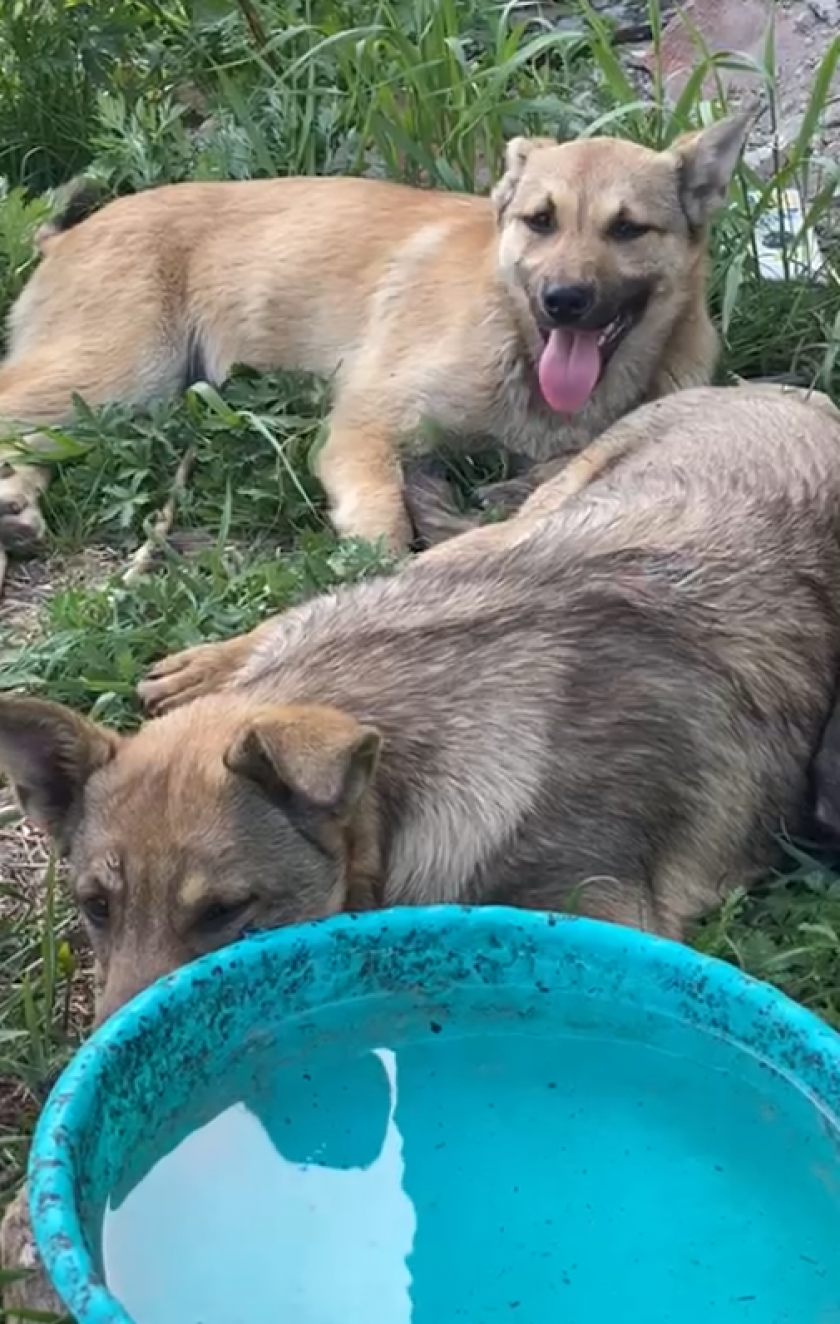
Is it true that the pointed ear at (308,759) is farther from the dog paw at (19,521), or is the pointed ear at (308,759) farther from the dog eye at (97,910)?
the dog paw at (19,521)

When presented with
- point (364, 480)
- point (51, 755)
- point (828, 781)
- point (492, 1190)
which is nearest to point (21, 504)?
point (364, 480)

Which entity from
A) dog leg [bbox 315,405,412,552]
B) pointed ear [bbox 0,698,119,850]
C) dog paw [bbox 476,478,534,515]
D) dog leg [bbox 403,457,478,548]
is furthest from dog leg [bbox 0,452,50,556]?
pointed ear [bbox 0,698,119,850]

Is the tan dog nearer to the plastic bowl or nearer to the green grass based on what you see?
the green grass

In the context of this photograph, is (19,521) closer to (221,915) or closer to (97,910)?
(97,910)

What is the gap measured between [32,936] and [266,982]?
0.90m

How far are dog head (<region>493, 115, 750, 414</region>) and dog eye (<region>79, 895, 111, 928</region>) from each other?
2490mm

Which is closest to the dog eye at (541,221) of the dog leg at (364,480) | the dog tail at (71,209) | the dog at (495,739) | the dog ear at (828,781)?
the dog leg at (364,480)

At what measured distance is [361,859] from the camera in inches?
128

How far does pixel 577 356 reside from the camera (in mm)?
5191

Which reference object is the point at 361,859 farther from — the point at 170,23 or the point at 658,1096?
the point at 170,23

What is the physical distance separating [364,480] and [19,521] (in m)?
0.92

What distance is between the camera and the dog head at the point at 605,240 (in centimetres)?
507

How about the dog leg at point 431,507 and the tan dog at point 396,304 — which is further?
the tan dog at point 396,304

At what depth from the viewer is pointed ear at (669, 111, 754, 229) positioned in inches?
202
